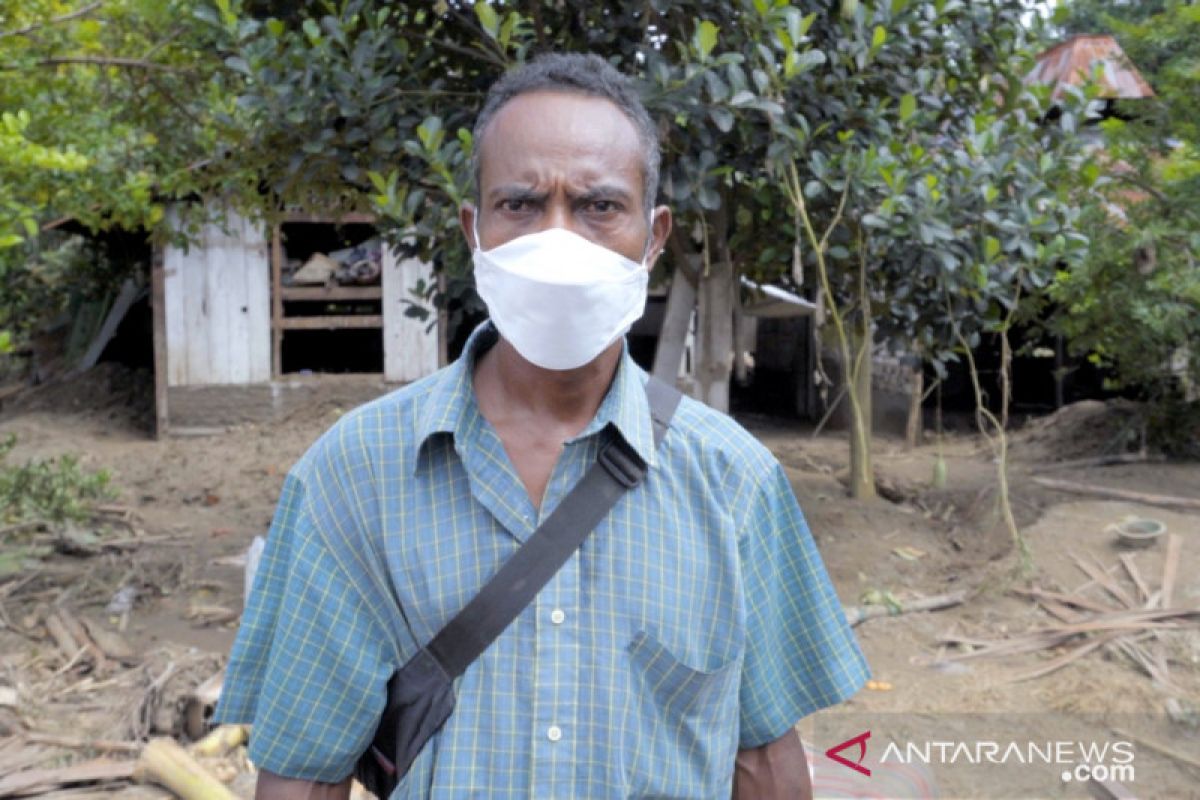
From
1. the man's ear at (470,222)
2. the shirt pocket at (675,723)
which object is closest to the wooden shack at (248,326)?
the man's ear at (470,222)

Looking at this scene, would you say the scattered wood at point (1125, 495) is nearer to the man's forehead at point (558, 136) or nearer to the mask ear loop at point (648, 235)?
the mask ear loop at point (648, 235)

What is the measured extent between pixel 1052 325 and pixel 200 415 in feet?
30.0

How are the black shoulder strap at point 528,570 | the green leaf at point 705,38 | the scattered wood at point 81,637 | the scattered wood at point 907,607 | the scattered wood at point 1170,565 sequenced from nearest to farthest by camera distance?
the black shoulder strap at point 528,570
the green leaf at point 705,38
the scattered wood at point 81,637
the scattered wood at point 907,607
the scattered wood at point 1170,565

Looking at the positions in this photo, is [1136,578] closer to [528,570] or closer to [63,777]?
[63,777]

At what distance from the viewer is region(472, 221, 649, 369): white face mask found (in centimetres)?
162

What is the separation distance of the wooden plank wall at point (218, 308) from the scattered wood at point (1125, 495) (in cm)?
856

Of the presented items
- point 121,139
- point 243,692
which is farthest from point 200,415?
point 243,692

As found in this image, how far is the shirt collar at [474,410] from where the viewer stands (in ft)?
5.12

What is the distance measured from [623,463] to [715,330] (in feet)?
17.0

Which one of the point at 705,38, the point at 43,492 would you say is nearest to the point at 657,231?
the point at 705,38

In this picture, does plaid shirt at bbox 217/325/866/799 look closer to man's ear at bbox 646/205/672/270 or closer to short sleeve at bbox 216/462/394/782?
short sleeve at bbox 216/462/394/782

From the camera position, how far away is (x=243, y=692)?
163 centimetres

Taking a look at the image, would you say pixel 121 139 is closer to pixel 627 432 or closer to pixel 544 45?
pixel 544 45

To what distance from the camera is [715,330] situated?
6684 mm
